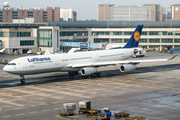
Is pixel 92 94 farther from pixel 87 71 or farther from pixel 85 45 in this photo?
pixel 85 45

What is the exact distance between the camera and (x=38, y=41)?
135500mm

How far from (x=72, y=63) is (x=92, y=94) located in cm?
1835

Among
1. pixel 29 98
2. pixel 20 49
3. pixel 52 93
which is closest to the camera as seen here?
pixel 29 98

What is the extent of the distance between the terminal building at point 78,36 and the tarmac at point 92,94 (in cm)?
6483

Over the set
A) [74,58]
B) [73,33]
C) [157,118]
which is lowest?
[157,118]

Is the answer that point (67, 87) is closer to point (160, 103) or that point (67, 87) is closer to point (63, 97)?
point (63, 97)

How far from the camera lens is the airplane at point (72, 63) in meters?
55.5

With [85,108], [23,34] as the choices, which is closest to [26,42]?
[23,34]

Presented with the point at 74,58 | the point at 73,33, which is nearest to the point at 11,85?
the point at 74,58

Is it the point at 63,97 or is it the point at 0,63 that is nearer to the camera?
the point at 63,97

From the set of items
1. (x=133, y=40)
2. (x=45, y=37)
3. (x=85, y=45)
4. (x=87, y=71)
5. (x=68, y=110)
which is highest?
(x=45, y=37)

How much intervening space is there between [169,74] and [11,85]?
3581 cm

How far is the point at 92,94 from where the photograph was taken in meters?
45.4

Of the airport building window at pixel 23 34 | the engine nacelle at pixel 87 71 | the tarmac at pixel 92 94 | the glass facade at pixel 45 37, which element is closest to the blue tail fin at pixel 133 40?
the tarmac at pixel 92 94
